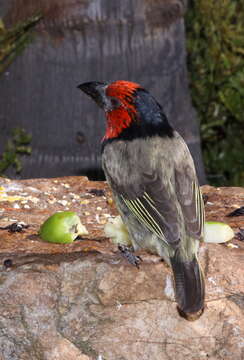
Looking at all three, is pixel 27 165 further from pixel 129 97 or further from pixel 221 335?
pixel 221 335

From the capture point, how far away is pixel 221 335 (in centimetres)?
504

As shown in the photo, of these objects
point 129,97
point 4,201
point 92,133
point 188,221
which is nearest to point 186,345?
point 188,221

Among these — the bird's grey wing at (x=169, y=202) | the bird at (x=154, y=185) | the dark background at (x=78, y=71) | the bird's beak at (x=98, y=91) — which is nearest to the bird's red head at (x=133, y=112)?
the bird at (x=154, y=185)

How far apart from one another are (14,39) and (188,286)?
3945 millimetres

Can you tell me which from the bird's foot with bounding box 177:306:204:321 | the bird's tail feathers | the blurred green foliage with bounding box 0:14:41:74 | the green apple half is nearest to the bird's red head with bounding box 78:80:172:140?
Answer: the green apple half

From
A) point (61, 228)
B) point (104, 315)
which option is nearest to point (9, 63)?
point (61, 228)

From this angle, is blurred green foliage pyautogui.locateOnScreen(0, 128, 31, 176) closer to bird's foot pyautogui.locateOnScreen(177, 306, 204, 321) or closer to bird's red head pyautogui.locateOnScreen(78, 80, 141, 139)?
bird's red head pyautogui.locateOnScreen(78, 80, 141, 139)

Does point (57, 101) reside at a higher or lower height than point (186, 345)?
higher

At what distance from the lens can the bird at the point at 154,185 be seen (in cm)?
501

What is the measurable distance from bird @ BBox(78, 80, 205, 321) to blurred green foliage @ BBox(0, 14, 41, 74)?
79.4 inches

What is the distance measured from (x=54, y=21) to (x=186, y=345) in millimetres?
3714

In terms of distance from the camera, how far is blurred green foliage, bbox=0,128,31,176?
816 centimetres

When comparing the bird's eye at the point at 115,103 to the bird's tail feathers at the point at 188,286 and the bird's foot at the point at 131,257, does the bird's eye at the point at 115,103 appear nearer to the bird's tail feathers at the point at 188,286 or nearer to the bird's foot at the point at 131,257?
the bird's foot at the point at 131,257

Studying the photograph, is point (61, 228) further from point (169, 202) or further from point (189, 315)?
point (189, 315)
